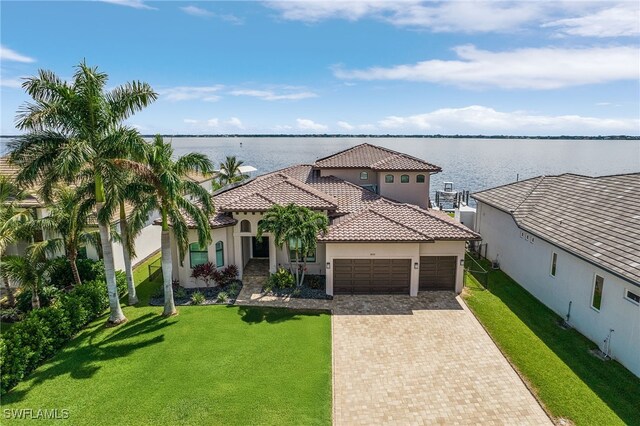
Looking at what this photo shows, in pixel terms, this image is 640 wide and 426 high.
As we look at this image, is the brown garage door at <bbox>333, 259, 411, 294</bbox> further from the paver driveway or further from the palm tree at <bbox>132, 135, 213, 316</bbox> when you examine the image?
the palm tree at <bbox>132, 135, 213, 316</bbox>

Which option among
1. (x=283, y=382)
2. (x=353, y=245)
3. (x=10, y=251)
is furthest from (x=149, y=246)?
(x=283, y=382)

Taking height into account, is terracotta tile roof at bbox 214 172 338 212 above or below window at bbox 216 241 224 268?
above

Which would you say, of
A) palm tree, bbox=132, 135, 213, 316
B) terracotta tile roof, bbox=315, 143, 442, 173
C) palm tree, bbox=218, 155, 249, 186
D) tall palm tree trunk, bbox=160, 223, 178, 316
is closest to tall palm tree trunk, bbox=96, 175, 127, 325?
palm tree, bbox=132, 135, 213, 316

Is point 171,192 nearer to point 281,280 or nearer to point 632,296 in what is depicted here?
point 281,280

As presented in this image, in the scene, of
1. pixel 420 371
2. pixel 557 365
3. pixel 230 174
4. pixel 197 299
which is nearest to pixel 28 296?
pixel 197 299

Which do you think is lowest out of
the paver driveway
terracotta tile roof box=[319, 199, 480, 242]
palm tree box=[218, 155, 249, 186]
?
the paver driveway

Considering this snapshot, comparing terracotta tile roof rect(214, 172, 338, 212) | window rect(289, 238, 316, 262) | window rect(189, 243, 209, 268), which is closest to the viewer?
window rect(289, 238, 316, 262)

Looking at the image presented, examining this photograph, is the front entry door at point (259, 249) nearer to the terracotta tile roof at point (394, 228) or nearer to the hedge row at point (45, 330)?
the terracotta tile roof at point (394, 228)

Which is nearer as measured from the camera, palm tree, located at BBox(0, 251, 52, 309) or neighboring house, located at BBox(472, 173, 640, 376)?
neighboring house, located at BBox(472, 173, 640, 376)
